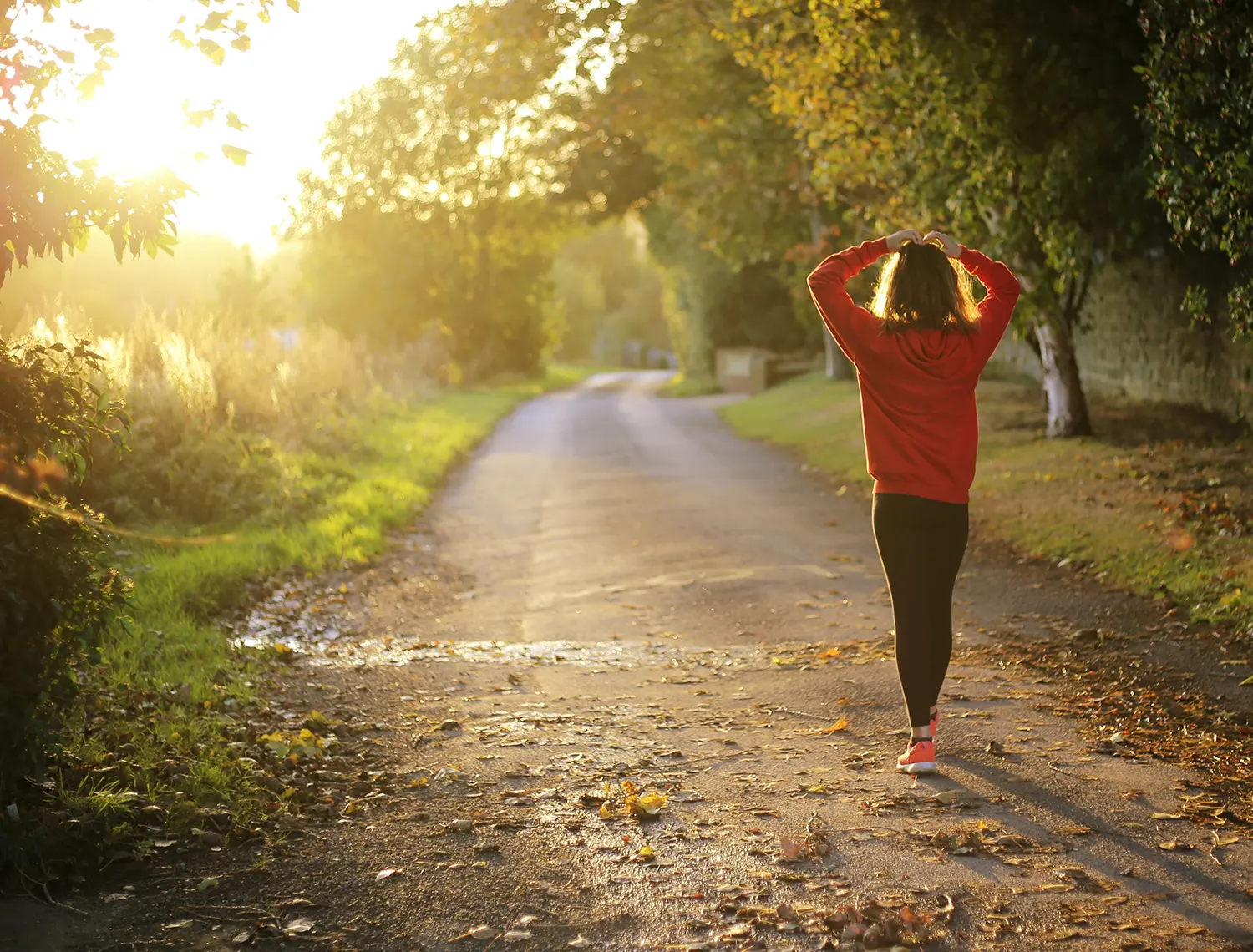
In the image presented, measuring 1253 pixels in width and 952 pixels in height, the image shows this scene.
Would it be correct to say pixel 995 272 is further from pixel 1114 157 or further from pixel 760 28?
pixel 760 28

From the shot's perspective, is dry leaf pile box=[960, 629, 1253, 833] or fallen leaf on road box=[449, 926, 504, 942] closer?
fallen leaf on road box=[449, 926, 504, 942]

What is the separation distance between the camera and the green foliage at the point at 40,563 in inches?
180

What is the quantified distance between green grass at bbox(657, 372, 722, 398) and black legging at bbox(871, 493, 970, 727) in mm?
35636

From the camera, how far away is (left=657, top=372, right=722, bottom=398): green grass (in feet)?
137

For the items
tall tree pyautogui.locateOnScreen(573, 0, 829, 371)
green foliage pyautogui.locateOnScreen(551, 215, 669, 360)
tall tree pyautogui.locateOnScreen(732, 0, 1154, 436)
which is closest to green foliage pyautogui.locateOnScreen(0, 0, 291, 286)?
tall tree pyautogui.locateOnScreen(732, 0, 1154, 436)

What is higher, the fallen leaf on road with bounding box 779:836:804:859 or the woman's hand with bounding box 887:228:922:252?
the woman's hand with bounding box 887:228:922:252

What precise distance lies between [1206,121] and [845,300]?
20.4 feet

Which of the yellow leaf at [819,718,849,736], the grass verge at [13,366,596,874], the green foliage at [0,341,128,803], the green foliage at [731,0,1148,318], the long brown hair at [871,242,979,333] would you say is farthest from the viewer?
the green foliage at [731,0,1148,318]

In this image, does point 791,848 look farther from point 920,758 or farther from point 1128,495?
point 1128,495

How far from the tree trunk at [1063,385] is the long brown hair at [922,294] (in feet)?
40.2

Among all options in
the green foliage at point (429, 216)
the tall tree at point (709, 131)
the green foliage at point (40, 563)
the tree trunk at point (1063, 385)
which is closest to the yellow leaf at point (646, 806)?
the green foliage at point (40, 563)

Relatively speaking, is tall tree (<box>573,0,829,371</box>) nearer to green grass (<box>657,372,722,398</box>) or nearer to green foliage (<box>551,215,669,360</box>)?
green grass (<box>657,372,722,398</box>)

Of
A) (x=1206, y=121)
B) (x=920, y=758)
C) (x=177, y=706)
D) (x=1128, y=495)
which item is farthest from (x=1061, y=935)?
(x=1128, y=495)

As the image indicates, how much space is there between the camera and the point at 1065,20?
14.3 metres
